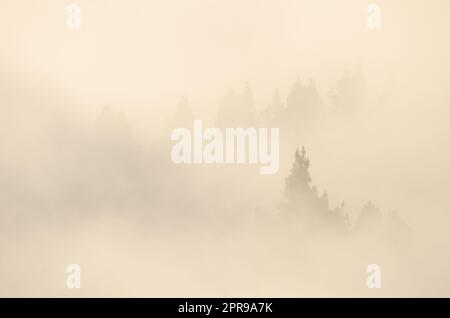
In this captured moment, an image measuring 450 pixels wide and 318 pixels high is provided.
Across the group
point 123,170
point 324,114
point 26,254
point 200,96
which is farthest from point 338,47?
point 26,254

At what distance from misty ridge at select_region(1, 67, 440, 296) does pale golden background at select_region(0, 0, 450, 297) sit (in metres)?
0.11

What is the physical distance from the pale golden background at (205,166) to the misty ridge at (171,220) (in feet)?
0.35

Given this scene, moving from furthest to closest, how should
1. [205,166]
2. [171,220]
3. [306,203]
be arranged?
[205,166] < [171,220] < [306,203]

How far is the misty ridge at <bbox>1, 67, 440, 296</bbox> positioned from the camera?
76.7 ft

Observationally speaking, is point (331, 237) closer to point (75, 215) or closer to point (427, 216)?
point (427, 216)

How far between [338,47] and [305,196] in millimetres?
27516

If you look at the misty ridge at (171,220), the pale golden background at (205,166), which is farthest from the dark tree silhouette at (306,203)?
the pale golden background at (205,166)

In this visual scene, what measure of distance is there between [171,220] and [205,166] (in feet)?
14.7

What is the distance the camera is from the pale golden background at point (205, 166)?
24.5 metres

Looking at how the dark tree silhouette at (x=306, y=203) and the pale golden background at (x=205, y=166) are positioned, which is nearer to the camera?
the pale golden background at (x=205, y=166)

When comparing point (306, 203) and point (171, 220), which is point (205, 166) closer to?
point (171, 220)

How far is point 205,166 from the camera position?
31.6 m

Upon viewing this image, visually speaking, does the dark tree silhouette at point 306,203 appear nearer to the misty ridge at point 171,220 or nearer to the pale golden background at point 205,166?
the misty ridge at point 171,220

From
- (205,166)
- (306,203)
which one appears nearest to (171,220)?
(205,166)
